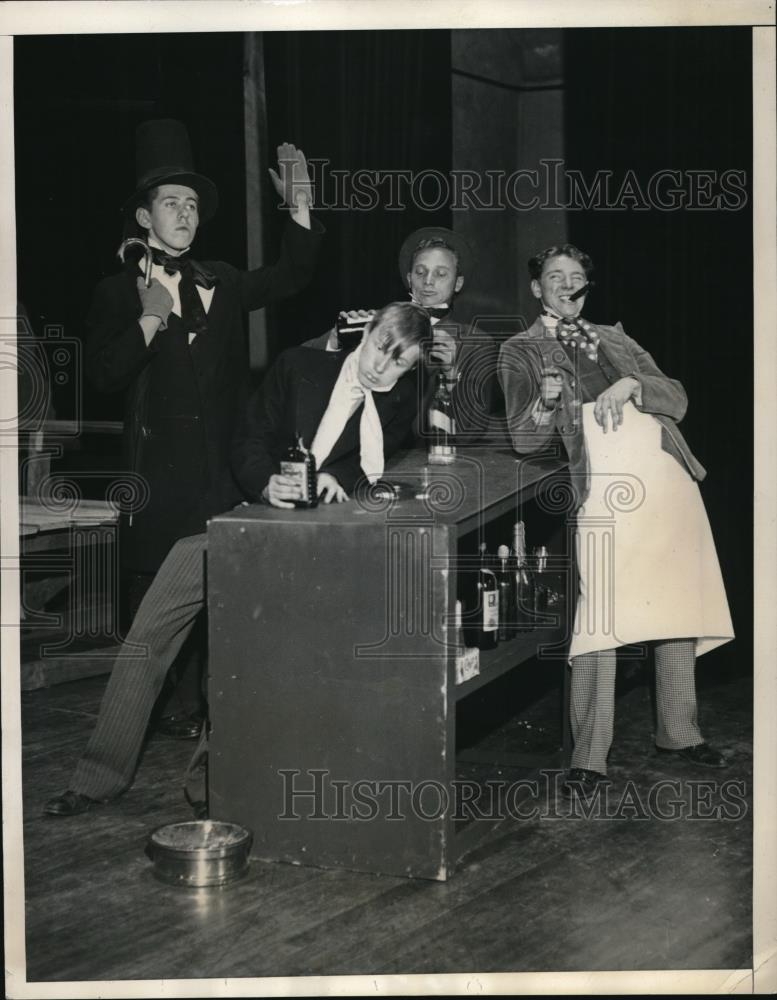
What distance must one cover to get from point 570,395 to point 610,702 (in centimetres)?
109

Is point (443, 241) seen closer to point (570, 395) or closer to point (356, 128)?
point (356, 128)

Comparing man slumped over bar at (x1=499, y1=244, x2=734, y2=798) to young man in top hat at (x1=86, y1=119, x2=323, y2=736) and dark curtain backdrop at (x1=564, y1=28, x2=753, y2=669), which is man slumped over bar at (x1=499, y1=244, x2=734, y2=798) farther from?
young man in top hat at (x1=86, y1=119, x2=323, y2=736)

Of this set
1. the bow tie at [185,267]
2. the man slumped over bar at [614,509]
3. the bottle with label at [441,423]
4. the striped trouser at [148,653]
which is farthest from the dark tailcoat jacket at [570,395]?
the striped trouser at [148,653]

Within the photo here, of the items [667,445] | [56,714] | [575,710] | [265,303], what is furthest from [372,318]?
[56,714]

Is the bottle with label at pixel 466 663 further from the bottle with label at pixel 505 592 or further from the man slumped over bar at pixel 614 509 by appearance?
the man slumped over bar at pixel 614 509

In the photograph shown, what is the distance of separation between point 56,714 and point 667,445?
9.00ft

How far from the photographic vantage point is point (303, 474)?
160 inches

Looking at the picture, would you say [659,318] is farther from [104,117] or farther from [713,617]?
[104,117]

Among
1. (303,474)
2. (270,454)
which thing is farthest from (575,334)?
(303,474)

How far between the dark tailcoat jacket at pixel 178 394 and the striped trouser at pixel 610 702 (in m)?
1.43

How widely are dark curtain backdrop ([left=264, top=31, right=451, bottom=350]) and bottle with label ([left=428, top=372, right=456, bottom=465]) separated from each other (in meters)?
0.43

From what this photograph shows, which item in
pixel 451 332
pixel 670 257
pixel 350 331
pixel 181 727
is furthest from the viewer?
pixel 670 257

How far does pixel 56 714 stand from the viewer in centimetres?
572

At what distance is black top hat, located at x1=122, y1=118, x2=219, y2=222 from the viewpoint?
486 cm
